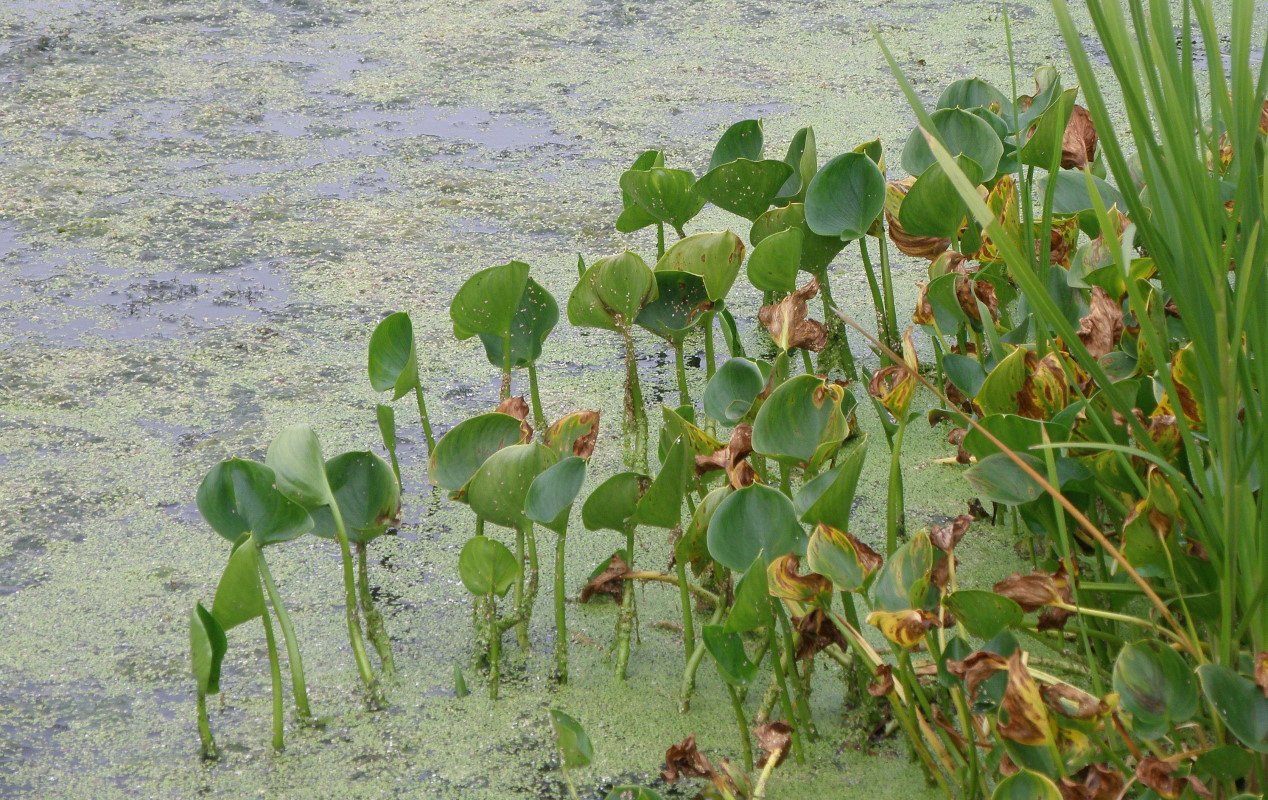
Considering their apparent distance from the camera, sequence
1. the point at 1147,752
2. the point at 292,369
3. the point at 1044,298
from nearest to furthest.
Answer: the point at 1044,298
the point at 1147,752
the point at 292,369

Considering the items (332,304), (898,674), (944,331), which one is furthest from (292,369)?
(898,674)

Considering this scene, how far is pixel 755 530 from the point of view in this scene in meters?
1.04

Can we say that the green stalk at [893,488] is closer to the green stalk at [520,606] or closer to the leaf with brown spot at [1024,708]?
the leaf with brown spot at [1024,708]

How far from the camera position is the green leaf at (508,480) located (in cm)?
113

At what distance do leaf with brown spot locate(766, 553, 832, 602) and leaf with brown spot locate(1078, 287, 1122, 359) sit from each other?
0.39 metres

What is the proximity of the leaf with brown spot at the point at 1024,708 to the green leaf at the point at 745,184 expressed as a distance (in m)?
0.88

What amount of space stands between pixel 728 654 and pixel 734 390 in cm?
33

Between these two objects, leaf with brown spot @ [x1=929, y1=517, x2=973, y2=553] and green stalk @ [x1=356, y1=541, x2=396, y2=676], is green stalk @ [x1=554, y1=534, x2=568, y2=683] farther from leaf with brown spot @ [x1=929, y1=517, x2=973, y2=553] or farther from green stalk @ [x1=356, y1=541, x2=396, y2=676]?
leaf with brown spot @ [x1=929, y1=517, x2=973, y2=553]

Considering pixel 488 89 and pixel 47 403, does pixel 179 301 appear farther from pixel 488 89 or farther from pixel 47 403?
pixel 488 89

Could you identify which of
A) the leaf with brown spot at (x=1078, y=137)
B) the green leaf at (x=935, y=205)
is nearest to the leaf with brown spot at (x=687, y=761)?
the green leaf at (x=935, y=205)

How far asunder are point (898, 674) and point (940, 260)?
64 centimetres

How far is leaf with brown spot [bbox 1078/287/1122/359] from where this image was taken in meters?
1.15

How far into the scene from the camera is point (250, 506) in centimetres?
111

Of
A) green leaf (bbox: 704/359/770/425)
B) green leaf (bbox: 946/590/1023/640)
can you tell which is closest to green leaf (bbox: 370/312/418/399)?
green leaf (bbox: 704/359/770/425)
